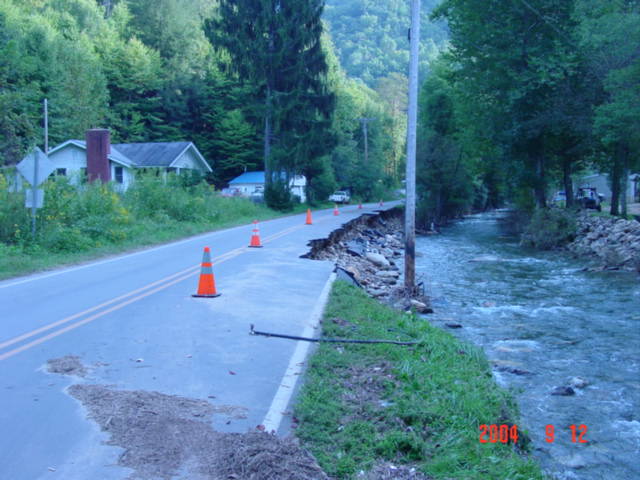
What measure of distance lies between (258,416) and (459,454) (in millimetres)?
1696

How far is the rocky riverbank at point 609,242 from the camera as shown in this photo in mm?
19688

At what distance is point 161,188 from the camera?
26672 mm

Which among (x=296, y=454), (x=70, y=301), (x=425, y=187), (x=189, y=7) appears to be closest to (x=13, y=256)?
(x=70, y=301)

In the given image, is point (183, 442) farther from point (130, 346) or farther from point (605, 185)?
point (605, 185)

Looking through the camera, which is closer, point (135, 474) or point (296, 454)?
point (135, 474)

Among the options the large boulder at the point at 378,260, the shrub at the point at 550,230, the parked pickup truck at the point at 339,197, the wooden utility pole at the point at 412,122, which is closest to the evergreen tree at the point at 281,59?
the shrub at the point at 550,230

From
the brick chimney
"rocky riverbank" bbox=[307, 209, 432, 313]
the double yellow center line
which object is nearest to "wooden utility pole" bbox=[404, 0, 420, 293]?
"rocky riverbank" bbox=[307, 209, 432, 313]

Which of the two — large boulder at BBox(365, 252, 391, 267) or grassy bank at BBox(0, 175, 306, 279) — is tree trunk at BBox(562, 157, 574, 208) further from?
grassy bank at BBox(0, 175, 306, 279)

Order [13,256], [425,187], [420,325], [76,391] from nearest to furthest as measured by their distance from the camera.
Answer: [76,391]
[420,325]
[13,256]
[425,187]

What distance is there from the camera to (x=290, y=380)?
5.89m

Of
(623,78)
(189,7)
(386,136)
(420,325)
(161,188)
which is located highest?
(189,7)

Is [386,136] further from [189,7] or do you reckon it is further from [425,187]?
[425,187]

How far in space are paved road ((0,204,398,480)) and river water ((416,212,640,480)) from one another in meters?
2.93

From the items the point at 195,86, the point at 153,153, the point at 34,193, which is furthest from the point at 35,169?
the point at 195,86
